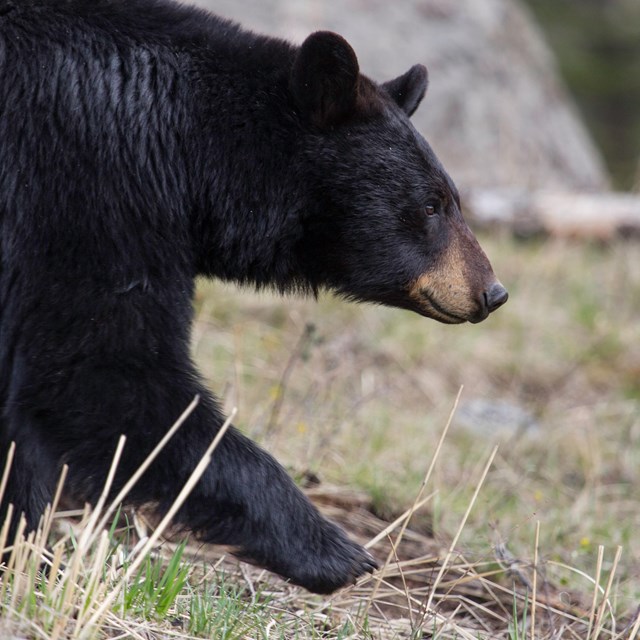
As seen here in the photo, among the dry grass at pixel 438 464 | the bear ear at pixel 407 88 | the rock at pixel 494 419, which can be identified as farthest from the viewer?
the rock at pixel 494 419

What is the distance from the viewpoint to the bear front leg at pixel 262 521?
2.71m

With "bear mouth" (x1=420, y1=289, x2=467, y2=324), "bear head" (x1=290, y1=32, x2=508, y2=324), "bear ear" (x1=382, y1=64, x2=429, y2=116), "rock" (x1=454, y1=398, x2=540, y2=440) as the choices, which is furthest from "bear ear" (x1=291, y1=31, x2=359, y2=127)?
"rock" (x1=454, y1=398, x2=540, y2=440)

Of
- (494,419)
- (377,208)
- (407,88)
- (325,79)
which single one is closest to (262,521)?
(377,208)

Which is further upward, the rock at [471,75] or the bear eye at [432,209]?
the rock at [471,75]

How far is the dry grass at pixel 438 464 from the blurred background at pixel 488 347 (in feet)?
0.05

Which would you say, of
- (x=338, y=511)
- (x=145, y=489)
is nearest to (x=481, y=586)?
(x=338, y=511)

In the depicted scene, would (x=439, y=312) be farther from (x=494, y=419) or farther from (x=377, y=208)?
(x=494, y=419)

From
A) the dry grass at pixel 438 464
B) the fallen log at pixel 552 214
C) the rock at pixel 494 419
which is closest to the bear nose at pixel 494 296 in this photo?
the dry grass at pixel 438 464

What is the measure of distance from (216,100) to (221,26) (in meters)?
0.31

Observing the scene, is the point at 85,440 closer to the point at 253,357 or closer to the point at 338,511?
the point at 338,511

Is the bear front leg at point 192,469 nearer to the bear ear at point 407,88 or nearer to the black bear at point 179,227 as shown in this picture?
the black bear at point 179,227

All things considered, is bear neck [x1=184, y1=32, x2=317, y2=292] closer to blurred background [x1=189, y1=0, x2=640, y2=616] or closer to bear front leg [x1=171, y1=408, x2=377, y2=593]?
bear front leg [x1=171, y1=408, x2=377, y2=593]

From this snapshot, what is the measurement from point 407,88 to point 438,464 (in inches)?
71.2

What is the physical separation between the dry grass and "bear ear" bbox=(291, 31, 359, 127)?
1.05m
